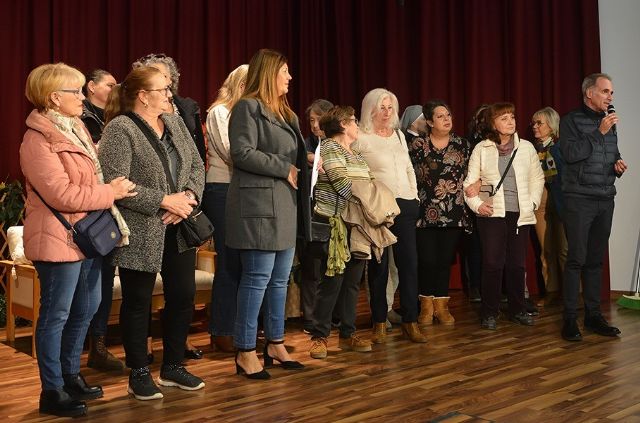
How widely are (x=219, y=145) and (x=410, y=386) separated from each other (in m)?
1.37

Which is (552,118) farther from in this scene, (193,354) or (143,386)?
(143,386)

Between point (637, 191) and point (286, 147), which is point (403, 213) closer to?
point (286, 147)

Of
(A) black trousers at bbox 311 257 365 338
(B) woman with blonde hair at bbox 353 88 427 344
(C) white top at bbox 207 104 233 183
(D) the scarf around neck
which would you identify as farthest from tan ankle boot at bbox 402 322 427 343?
(D) the scarf around neck

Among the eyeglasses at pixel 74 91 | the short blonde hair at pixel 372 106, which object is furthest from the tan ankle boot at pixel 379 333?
the eyeglasses at pixel 74 91

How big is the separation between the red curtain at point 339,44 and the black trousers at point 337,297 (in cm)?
256

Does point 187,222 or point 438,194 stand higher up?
point 438,194

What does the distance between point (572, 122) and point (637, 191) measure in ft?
5.35

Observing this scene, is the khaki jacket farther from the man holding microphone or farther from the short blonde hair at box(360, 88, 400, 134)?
the man holding microphone

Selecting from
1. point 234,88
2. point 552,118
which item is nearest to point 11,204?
point 234,88

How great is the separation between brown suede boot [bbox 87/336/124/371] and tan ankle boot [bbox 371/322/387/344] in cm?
128

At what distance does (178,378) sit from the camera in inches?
123

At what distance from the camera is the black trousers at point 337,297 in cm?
373

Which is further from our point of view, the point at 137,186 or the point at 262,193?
the point at 262,193

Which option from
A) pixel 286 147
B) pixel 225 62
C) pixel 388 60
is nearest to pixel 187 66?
pixel 225 62
